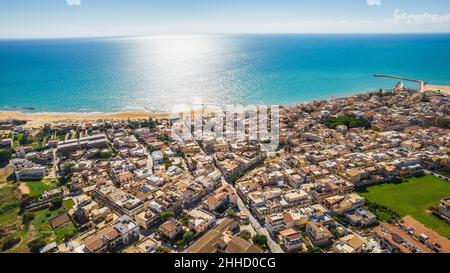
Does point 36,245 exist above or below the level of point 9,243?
above

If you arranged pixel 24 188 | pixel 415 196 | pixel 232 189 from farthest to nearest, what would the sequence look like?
1. pixel 24 188
2. pixel 232 189
3. pixel 415 196

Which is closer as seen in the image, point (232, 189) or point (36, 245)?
point (36, 245)

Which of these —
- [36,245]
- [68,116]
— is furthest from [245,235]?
[68,116]

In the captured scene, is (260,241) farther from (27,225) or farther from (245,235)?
(27,225)

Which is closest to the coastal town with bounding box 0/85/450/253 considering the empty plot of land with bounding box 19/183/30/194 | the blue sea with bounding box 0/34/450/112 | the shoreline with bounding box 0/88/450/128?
the empty plot of land with bounding box 19/183/30/194

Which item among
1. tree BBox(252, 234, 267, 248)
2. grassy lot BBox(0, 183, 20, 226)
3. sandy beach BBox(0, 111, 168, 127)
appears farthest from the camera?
sandy beach BBox(0, 111, 168, 127)

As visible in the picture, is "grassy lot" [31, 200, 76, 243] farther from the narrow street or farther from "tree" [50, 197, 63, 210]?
the narrow street

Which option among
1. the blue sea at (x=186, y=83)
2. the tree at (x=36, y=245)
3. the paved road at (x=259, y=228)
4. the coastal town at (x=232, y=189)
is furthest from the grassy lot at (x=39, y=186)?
the blue sea at (x=186, y=83)
